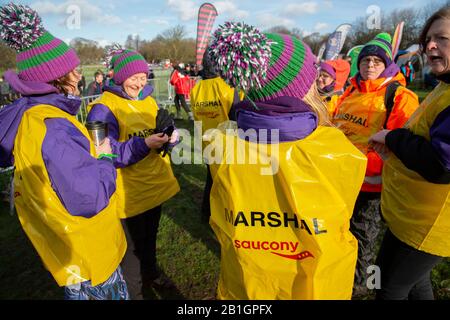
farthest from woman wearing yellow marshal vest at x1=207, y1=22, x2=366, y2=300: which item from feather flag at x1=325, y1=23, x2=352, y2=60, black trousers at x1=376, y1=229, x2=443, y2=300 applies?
feather flag at x1=325, y1=23, x2=352, y2=60

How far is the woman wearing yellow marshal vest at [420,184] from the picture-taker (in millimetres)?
1514

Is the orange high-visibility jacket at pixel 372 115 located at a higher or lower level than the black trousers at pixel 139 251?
higher

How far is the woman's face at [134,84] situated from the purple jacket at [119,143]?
134 mm

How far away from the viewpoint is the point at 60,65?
1.62 metres

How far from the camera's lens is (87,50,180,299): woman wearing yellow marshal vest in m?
2.43

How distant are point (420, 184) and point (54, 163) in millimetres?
1900

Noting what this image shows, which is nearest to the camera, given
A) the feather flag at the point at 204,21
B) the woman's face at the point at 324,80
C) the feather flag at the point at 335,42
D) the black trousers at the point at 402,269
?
the black trousers at the point at 402,269

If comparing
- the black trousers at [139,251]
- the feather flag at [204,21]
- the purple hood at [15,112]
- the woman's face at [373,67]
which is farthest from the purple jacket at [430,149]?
the feather flag at [204,21]

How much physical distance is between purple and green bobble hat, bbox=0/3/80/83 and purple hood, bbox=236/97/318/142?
1.06 metres

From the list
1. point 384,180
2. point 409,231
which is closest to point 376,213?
point 384,180

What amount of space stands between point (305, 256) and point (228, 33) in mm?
1014

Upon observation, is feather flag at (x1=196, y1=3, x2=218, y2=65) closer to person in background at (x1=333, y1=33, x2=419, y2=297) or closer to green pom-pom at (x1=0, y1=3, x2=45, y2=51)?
person in background at (x1=333, y1=33, x2=419, y2=297)

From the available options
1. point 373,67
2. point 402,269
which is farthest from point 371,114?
point 402,269

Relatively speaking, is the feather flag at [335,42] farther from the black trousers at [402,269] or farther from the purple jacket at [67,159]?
the purple jacket at [67,159]
